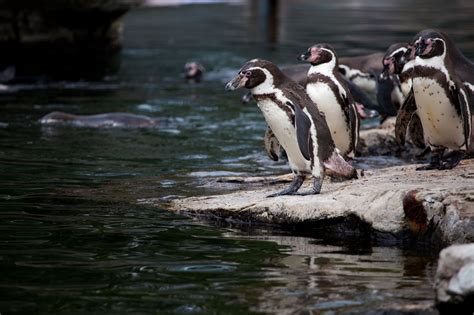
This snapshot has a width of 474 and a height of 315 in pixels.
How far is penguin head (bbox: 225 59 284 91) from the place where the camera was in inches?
301

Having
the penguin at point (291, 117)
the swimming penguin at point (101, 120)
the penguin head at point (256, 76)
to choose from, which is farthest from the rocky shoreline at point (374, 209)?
the swimming penguin at point (101, 120)

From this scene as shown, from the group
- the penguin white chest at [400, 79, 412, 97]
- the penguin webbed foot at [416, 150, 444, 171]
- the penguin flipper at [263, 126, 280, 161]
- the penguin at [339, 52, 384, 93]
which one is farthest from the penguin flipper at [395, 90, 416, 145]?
the penguin at [339, 52, 384, 93]

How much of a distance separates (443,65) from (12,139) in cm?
570

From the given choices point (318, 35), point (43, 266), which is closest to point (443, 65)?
point (43, 266)

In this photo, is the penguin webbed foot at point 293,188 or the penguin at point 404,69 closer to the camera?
the penguin webbed foot at point 293,188

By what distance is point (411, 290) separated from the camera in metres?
5.66

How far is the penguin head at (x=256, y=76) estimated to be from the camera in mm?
7645

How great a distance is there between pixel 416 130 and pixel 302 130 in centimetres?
195

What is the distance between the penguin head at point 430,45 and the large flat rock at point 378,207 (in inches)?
35.4

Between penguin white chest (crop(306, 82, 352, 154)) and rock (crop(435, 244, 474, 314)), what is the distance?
4.09 meters

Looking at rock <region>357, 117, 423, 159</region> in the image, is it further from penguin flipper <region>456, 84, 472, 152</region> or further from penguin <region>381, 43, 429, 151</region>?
penguin flipper <region>456, 84, 472, 152</region>

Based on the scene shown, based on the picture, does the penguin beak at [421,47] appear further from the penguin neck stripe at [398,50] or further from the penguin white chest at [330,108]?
the penguin neck stripe at [398,50]

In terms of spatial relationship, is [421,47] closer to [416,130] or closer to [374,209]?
[416,130]

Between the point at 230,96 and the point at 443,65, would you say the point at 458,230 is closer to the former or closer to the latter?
the point at 443,65
